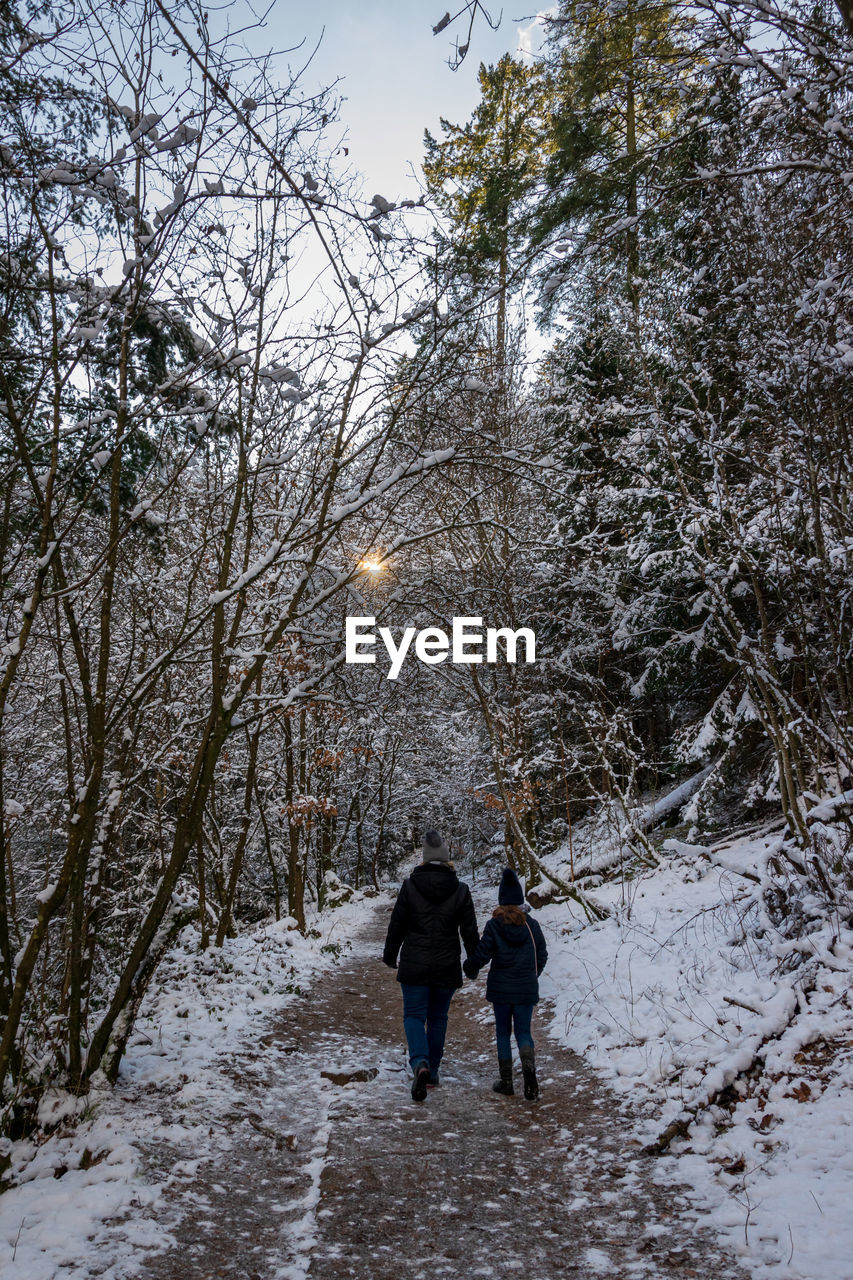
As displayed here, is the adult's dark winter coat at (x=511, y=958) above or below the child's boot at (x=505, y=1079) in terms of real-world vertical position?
above

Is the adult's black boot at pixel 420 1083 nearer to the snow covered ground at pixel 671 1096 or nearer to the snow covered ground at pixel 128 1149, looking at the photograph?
the snow covered ground at pixel 671 1096

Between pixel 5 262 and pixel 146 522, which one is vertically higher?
pixel 5 262

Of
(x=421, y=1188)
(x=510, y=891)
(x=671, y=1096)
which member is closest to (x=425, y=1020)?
(x=510, y=891)

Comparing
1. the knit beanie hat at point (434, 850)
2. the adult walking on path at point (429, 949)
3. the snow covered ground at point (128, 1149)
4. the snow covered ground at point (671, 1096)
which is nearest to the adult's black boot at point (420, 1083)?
the adult walking on path at point (429, 949)

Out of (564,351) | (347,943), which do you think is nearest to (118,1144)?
(347,943)

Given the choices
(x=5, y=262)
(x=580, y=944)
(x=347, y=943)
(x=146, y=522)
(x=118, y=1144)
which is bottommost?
(x=347, y=943)

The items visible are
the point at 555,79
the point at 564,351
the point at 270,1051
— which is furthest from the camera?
the point at 564,351

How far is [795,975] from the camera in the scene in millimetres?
4777

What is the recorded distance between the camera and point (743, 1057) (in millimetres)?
4254

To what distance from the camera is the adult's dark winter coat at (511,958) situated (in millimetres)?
5539

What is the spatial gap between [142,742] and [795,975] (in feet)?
32.9

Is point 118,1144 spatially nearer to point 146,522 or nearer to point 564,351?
point 146,522

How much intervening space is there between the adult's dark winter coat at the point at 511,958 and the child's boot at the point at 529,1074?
36 cm

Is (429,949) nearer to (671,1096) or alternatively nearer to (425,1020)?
(425,1020)
